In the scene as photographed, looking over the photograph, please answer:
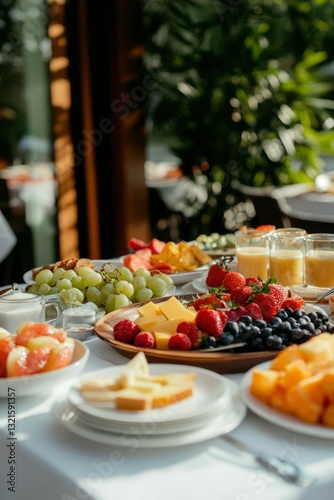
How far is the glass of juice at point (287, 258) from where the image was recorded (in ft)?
6.29

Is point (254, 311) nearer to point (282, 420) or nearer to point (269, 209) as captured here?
point (282, 420)

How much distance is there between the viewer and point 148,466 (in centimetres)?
98

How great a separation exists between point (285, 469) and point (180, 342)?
1.37 ft

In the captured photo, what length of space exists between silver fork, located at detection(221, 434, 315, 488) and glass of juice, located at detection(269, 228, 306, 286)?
97 cm

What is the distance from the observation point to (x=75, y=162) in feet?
14.9

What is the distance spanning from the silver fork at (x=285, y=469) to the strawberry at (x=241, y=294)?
56cm

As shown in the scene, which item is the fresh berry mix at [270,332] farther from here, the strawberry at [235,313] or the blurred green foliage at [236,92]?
the blurred green foliage at [236,92]

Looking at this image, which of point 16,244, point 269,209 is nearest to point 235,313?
point 269,209

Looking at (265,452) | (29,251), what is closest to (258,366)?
(265,452)

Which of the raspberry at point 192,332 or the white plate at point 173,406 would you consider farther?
the raspberry at point 192,332

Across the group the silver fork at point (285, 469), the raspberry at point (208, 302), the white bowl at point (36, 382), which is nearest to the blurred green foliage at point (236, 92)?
the raspberry at point (208, 302)

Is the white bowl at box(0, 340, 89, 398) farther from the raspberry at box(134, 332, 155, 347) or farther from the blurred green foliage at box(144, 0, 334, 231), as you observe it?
the blurred green foliage at box(144, 0, 334, 231)

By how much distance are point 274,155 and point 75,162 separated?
137cm

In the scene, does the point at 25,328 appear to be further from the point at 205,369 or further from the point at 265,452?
the point at 265,452
